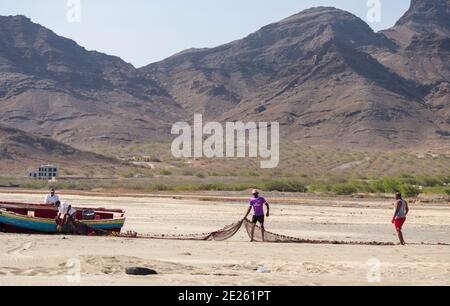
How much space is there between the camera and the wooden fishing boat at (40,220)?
21.7 meters

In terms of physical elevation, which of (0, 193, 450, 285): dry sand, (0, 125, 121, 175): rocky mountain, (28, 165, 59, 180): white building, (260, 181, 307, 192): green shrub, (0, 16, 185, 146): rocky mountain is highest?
(0, 16, 185, 146): rocky mountain

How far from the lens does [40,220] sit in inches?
851

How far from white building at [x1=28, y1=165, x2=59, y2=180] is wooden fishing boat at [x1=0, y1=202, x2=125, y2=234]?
56836mm

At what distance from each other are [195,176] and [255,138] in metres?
47.9

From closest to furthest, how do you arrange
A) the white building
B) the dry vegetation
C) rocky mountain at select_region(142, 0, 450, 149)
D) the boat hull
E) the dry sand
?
the dry sand
the boat hull
the dry vegetation
the white building
rocky mountain at select_region(142, 0, 450, 149)

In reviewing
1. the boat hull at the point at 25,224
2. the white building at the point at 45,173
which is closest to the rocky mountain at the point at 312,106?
the white building at the point at 45,173

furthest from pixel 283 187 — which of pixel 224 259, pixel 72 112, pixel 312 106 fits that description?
pixel 72 112

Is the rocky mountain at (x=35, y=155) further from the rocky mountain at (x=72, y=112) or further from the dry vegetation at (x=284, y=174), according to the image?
the rocky mountain at (x=72, y=112)

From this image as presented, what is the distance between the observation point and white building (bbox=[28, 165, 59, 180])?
79812 mm

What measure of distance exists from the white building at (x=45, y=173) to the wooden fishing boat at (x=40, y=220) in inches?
2238

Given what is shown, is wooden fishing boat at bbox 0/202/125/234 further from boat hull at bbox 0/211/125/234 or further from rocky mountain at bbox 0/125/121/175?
rocky mountain at bbox 0/125/121/175

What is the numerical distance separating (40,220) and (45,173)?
198 feet

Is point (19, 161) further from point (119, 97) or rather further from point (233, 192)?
point (119, 97)

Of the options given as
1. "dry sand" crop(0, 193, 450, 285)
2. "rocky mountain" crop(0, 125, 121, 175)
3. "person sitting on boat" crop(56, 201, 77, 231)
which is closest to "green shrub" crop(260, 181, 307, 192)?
"rocky mountain" crop(0, 125, 121, 175)
